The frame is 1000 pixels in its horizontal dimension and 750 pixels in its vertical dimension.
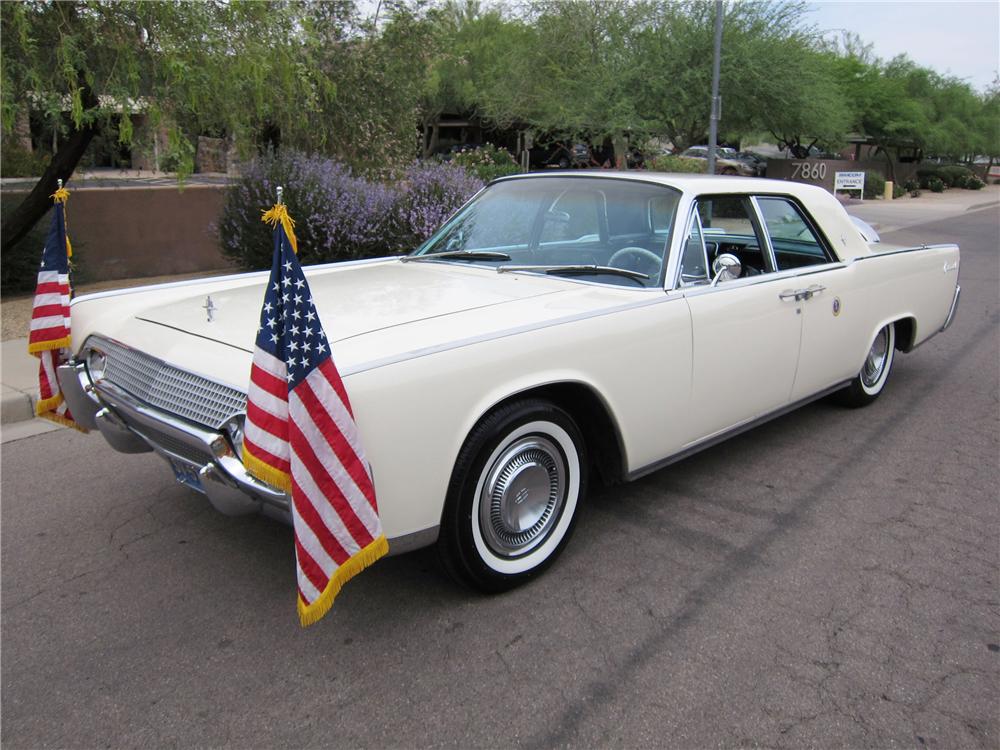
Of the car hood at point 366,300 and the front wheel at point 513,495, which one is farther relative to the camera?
the car hood at point 366,300

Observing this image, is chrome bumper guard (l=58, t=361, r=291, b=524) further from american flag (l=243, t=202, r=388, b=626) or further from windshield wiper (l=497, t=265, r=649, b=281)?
windshield wiper (l=497, t=265, r=649, b=281)

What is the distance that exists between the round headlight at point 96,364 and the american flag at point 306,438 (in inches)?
53.6

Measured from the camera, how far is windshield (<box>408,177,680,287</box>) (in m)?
3.96

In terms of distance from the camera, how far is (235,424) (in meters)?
2.75

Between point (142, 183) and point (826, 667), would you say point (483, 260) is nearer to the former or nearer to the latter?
point (826, 667)

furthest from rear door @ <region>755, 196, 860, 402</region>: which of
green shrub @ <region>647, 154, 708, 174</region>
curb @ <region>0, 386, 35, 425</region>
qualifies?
green shrub @ <region>647, 154, 708, 174</region>

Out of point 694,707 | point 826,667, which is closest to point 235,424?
point 694,707

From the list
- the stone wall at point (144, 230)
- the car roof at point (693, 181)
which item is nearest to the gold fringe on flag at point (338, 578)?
the car roof at point (693, 181)

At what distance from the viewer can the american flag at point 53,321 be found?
3.74 metres

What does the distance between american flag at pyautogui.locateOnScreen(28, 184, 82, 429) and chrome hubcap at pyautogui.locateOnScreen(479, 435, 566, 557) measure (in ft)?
6.63

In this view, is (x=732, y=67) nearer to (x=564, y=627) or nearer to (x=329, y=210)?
(x=329, y=210)

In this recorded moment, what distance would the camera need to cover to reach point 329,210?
9539mm

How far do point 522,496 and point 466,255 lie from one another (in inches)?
62.8

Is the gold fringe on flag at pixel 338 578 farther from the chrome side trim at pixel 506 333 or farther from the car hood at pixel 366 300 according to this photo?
the car hood at pixel 366 300
